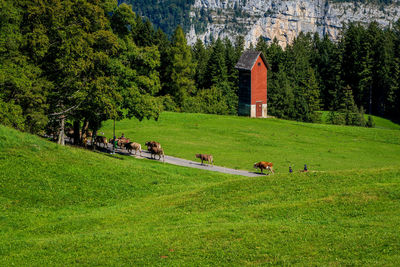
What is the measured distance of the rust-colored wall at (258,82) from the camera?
95169 millimetres

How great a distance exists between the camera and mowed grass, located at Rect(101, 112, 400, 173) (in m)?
50.2

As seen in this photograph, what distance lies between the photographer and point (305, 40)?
166m

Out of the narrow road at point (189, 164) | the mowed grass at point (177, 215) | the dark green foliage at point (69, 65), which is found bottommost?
the narrow road at point (189, 164)

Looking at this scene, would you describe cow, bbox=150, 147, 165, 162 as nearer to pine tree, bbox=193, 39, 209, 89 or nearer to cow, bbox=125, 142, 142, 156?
cow, bbox=125, 142, 142, 156

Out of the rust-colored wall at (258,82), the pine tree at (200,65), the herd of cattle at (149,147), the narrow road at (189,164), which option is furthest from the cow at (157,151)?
the pine tree at (200,65)

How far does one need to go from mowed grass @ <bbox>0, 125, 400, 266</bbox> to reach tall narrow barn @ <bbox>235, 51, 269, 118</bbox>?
63.3m

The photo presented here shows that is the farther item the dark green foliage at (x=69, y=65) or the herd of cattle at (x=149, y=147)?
the herd of cattle at (x=149, y=147)

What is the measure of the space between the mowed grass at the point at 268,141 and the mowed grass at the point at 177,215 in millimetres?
18520

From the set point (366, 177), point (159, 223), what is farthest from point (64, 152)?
point (366, 177)

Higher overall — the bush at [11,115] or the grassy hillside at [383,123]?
the bush at [11,115]

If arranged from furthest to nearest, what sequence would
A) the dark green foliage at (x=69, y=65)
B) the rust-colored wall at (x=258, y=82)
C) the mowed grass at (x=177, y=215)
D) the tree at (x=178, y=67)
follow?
the tree at (x=178, y=67), the rust-colored wall at (x=258, y=82), the dark green foliage at (x=69, y=65), the mowed grass at (x=177, y=215)

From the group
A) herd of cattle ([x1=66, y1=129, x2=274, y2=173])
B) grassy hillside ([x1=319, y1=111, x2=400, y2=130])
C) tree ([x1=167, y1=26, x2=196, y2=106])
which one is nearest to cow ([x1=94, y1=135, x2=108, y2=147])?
herd of cattle ([x1=66, y1=129, x2=274, y2=173])

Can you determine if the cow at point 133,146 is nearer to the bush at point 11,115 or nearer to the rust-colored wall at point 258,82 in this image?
the bush at point 11,115

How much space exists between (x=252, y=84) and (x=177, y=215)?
7383 cm
